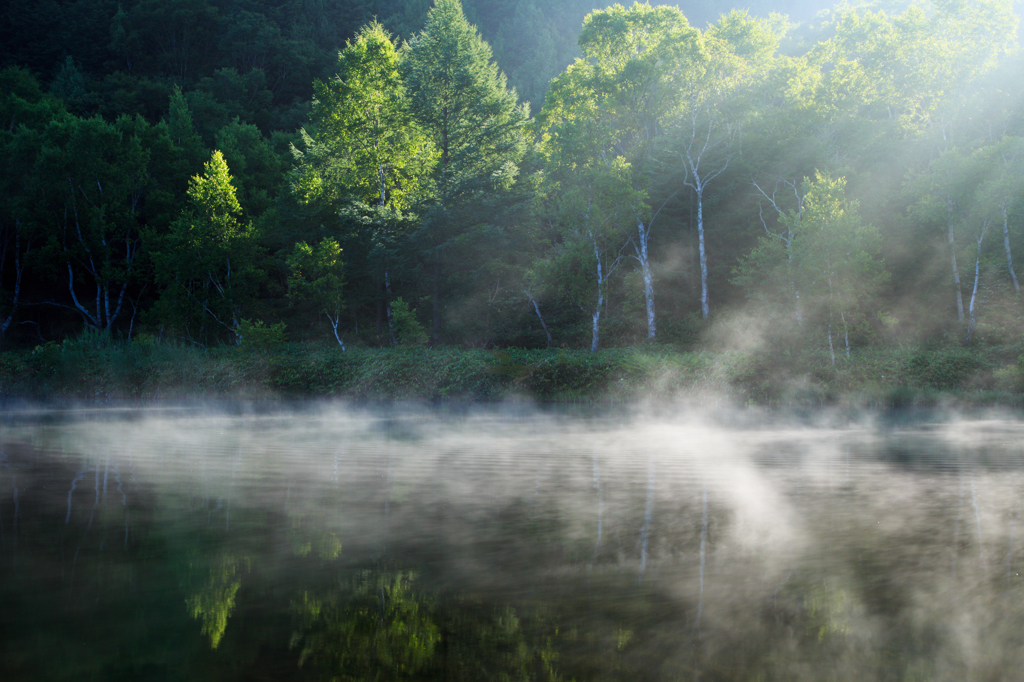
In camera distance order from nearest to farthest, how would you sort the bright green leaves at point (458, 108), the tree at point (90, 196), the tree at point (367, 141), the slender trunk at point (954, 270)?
1. the slender trunk at point (954, 270)
2. the bright green leaves at point (458, 108)
3. the tree at point (367, 141)
4. the tree at point (90, 196)

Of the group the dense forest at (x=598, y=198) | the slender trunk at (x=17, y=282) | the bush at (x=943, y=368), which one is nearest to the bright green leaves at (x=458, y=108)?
the dense forest at (x=598, y=198)

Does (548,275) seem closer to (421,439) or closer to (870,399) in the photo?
(870,399)

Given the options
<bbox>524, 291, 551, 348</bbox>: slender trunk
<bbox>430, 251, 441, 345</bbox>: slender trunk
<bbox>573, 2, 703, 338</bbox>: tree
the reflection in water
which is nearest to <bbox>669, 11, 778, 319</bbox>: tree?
<bbox>573, 2, 703, 338</bbox>: tree

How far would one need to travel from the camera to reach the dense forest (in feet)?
105

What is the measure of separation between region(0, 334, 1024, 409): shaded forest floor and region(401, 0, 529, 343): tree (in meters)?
6.75

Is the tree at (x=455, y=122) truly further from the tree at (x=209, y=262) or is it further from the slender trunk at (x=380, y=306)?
the tree at (x=209, y=262)

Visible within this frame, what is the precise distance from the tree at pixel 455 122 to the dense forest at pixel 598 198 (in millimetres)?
126

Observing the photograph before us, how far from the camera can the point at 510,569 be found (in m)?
5.94

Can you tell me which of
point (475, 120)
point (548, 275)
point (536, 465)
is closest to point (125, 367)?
point (548, 275)

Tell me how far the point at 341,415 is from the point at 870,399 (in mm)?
17173

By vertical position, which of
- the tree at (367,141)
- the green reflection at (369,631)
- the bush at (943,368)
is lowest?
the green reflection at (369,631)

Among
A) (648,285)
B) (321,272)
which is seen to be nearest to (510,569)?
(321,272)

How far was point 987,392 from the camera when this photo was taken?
2425cm

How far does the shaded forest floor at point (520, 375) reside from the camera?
24.5m
